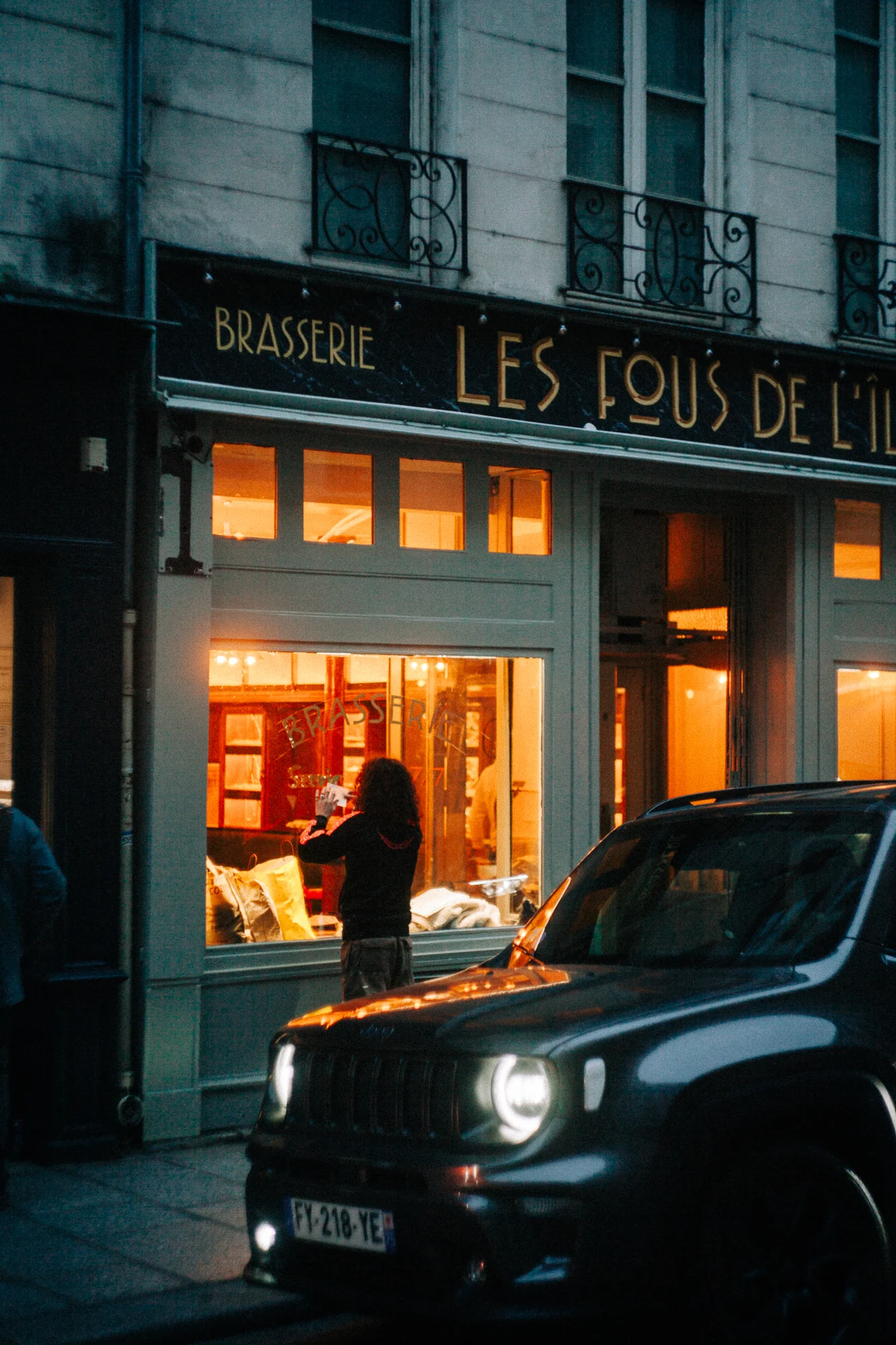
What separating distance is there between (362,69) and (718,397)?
305 centimetres

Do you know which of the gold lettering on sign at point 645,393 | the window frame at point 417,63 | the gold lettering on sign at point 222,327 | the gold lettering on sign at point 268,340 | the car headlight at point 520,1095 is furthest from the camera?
the gold lettering on sign at point 645,393

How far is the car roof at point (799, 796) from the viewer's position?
5.14 m

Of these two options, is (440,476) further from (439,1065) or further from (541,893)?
(439,1065)

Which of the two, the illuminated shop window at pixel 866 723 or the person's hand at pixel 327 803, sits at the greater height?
the illuminated shop window at pixel 866 723

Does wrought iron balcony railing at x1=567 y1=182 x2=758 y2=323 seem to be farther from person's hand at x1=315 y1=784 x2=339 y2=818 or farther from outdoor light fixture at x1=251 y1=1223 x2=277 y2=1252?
outdoor light fixture at x1=251 y1=1223 x2=277 y2=1252

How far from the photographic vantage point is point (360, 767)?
9.00 metres

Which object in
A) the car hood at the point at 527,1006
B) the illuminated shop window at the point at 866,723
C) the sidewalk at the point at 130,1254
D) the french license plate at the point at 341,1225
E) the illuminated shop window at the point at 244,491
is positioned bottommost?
the sidewalk at the point at 130,1254

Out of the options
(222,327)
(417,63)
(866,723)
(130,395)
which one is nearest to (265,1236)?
(130,395)

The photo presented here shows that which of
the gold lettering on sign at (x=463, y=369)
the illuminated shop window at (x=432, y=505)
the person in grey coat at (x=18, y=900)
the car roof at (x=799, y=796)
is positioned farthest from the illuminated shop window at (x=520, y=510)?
the car roof at (x=799, y=796)

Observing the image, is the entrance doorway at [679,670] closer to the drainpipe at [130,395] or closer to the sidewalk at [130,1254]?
the drainpipe at [130,395]

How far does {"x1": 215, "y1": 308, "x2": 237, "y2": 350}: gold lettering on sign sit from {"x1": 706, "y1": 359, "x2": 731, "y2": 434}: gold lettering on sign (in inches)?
130

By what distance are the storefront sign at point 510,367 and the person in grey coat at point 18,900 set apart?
2589mm

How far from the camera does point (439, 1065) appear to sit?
14.0 ft

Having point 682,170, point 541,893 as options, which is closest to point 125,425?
point 541,893
